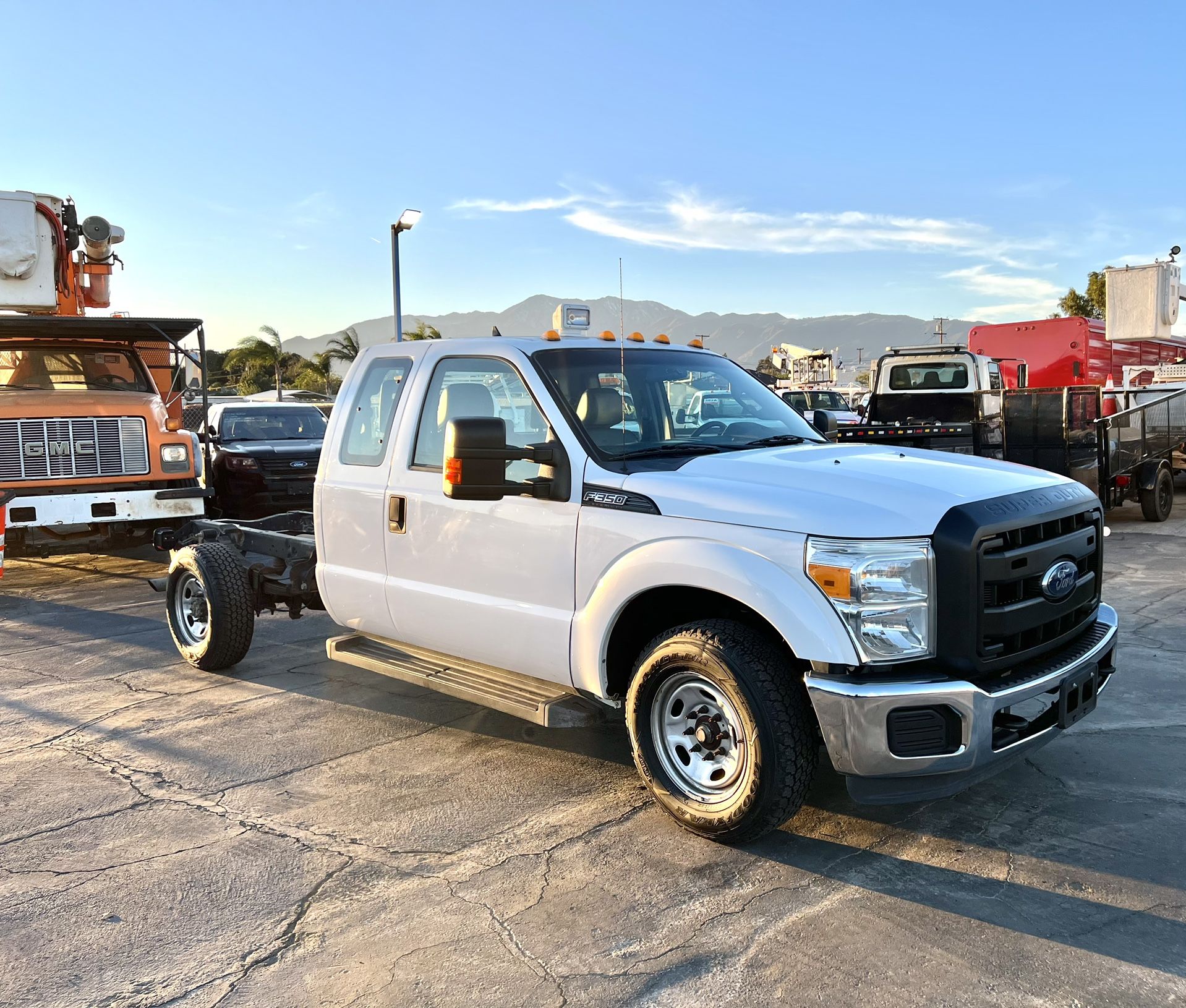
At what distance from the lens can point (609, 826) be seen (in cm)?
411

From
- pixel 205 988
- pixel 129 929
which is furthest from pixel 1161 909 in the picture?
pixel 129 929

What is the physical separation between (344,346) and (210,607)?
3877 centimetres

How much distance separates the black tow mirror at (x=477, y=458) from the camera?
393cm

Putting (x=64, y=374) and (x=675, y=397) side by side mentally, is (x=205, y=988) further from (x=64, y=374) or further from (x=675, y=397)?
(x=64, y=374)

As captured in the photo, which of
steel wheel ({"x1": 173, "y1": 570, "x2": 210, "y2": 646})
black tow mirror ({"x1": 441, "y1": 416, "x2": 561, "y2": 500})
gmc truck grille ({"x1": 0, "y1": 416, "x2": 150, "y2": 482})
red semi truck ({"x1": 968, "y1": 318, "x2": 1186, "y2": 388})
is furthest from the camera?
red semi truck ({"x1": 968, "y1": 318, "x2": 1186, "y2": 388})

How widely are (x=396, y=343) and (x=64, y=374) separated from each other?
6298 millimetres

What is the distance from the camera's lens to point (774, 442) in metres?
4.73

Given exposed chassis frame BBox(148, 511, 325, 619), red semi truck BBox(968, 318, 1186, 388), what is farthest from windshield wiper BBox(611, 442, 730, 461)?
red semi truck BBox(968, 318, 1186, 388)

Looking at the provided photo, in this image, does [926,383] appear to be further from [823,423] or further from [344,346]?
[344,346]

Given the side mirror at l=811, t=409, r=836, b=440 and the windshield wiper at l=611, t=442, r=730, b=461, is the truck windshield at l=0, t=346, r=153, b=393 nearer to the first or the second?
the side mirror at l=811, t=409, r=836, b=440

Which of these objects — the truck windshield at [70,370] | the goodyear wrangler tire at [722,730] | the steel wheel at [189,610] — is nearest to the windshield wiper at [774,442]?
the goodyear wrangler tire at [722,730]

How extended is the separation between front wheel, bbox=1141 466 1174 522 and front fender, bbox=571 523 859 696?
1149 centimetres

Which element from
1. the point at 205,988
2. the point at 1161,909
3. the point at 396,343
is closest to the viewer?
the point at 205,988

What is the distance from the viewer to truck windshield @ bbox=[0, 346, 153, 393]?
971 centimetres
